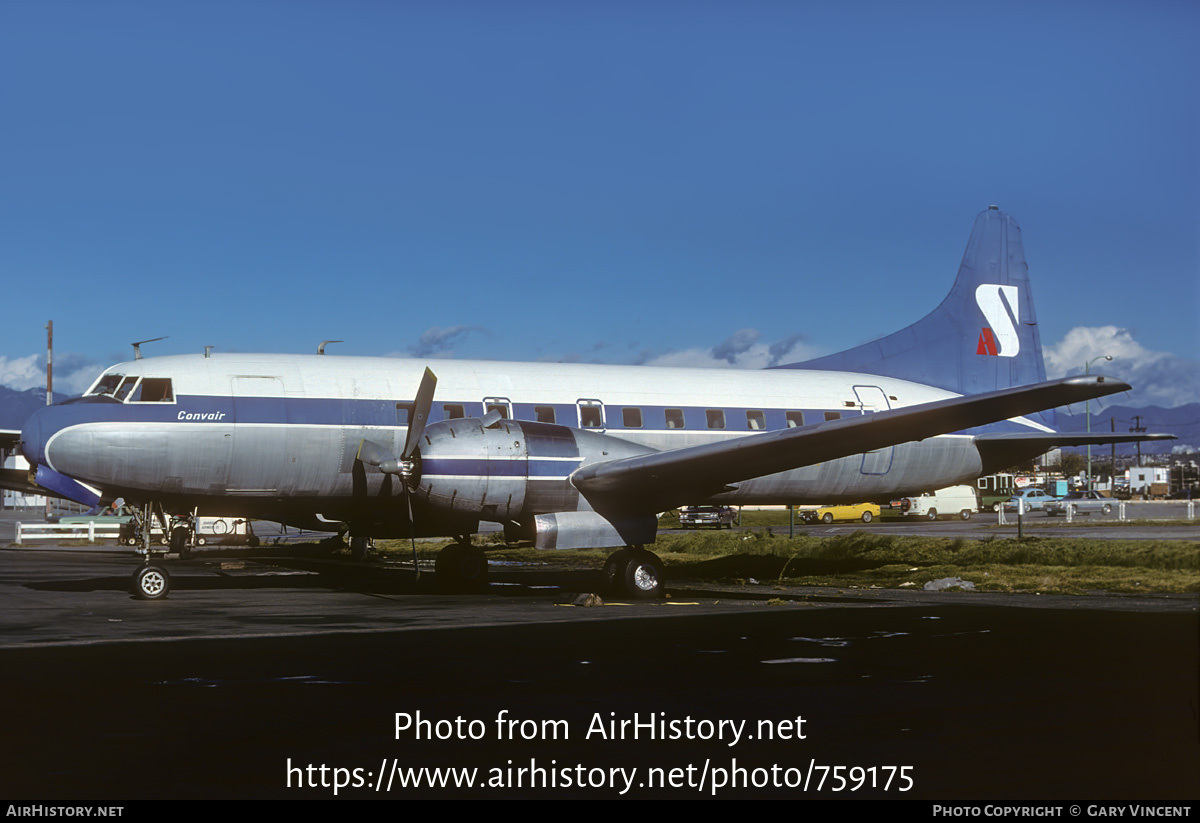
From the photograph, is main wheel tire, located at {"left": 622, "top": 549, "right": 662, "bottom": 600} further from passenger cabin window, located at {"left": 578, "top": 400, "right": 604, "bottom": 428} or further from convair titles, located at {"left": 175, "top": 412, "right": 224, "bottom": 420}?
convair titles, located at {"left": 175, "top": 412, "right": 224, "bottom": 420}

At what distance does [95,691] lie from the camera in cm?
925

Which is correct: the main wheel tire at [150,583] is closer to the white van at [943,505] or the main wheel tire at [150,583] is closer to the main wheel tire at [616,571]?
the main wheel tire at [616,571]

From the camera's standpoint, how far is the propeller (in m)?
17.9

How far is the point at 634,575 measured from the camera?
62.7 ft

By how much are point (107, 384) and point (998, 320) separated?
1977 cm

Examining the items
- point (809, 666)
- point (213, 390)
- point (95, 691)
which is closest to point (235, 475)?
point (213, 390)

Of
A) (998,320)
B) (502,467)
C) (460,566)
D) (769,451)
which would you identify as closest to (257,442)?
(502,467)

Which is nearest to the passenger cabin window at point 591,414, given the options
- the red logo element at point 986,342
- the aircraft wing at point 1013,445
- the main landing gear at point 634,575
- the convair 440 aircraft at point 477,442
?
the convair 440 aircraft at point 477,442

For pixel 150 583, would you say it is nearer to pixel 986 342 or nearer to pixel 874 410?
pixel 874 410

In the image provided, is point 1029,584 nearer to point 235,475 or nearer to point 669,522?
point 235,475

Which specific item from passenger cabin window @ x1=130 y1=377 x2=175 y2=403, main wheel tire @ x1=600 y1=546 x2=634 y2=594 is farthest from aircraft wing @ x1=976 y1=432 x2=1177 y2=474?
passenger cabin window @ x1=130 y1=377 x2=175 y2=403

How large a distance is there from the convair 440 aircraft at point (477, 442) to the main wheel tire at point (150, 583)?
0.11 ft

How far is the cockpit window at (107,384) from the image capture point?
1941cm
